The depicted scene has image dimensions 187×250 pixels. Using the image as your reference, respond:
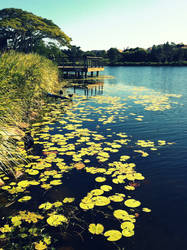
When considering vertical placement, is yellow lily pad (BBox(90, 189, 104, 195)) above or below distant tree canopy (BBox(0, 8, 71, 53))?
below

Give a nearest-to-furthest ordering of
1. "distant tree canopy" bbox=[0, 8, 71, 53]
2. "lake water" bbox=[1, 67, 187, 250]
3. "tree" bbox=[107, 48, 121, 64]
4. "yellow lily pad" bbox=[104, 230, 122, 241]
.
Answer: "yellow lily pad" bbox=[104, 230, 122, 241], "lake water" bbox=[1, 67, 187, 250], "distant tree canopy" bbox=[0, 8, 71, 53], "tree" bbox=[107, 48, 121, 64]

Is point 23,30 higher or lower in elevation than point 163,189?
higher

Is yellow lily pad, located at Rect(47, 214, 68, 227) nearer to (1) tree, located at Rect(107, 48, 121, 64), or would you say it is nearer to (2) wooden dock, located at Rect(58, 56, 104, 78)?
(2) wooden dock, located at Rect(58, 56, 104, 78)

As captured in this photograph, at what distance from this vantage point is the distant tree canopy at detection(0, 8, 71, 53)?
24016 millimetres

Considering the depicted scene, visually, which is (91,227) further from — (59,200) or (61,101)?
(61,101)

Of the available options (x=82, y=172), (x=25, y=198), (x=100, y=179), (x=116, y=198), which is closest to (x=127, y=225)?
(x=116, y=198)

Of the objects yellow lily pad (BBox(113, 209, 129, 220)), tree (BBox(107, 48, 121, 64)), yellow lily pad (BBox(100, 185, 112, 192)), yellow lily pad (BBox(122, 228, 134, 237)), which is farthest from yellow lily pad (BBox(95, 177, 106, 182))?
tree (BBox(107, 48, 121, 64))

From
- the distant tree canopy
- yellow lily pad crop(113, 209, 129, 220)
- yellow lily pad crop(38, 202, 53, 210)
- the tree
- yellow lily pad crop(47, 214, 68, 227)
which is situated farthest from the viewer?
the tree

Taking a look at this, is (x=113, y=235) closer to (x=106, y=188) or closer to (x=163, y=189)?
(x=106, y=188)

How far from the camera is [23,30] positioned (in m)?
25.0

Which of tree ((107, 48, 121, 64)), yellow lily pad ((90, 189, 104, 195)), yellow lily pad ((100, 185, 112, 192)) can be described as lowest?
yellow lily pad ((90, 189, 104, 195))

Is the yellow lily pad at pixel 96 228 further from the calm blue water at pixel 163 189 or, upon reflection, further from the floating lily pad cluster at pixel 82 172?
the calm blue water at pixel 163 189

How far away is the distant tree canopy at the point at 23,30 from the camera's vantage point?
24.0 meters

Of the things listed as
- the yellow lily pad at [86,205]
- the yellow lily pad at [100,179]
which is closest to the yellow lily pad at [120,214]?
the yellow lily pad at [86,205]
